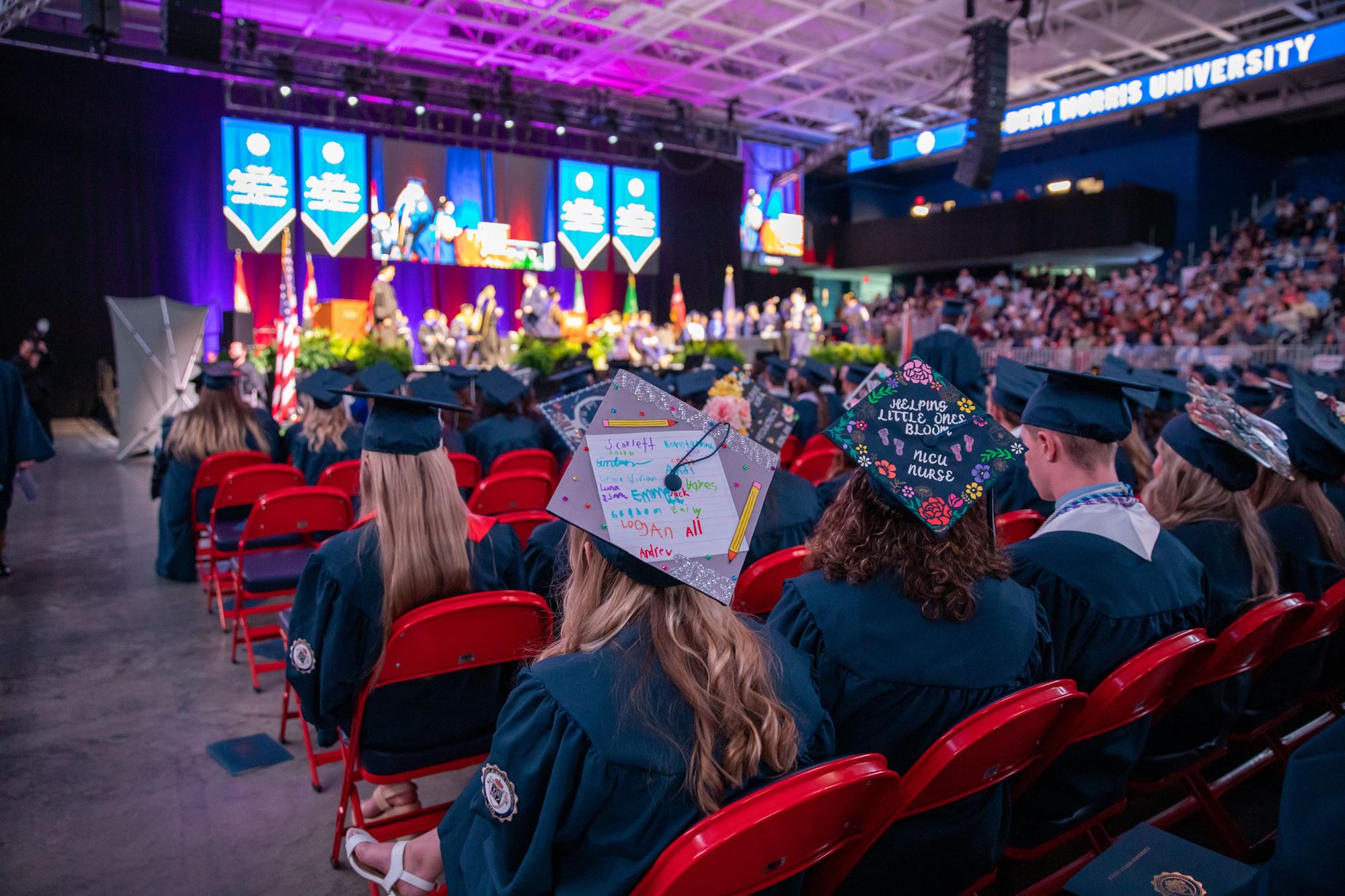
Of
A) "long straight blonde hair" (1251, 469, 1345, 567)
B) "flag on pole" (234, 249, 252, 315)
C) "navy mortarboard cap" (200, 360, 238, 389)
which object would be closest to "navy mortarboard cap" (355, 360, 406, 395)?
"navy mortarboard cap" (200, 360, 238, 389)

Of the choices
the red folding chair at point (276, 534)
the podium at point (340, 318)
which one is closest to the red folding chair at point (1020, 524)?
the red folding chair at point (276, 534)

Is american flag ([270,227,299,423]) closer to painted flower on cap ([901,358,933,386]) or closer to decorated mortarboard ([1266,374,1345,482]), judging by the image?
painted flower on cap ([901,358,933,386])

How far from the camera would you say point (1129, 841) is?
3.82 feet

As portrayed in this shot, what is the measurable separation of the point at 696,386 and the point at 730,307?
14.8 m

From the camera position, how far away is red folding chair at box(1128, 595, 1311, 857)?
1.85m

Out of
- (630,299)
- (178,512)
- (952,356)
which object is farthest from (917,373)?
(630,299)

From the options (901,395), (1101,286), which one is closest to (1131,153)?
(1101,286)

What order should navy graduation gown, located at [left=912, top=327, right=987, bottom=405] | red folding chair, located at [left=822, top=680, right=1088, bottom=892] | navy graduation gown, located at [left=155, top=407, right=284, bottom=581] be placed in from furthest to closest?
navy graduation gown, located at [left=155, top=407, right=284, bottom=581], navy graduation gown, located at [left=912, top=327, right=987, bottom=405], red folding chair, located at [left=822, top=680, right=1088, bottom=892]

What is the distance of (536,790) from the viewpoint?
3.61ft

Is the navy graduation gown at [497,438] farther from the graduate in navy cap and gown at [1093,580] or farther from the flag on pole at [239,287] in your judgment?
the flag on pole at [239,287]

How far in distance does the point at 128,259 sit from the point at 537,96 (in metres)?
8.20

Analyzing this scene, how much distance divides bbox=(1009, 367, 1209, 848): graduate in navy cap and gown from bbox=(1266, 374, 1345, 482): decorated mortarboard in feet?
2.60

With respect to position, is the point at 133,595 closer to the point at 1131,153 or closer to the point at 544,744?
the point at 544,744

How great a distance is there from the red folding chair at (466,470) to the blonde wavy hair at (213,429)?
4.79 feet
